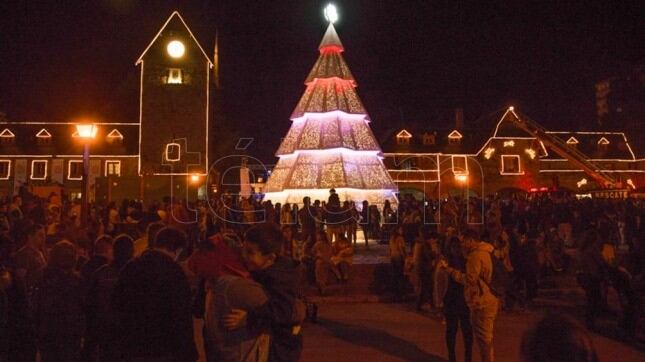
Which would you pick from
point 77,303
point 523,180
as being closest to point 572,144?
point 523,180

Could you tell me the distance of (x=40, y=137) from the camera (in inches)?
1780

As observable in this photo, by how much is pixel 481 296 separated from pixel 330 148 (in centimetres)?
1673

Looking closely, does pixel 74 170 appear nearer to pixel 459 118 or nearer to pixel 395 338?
pixel 459 118

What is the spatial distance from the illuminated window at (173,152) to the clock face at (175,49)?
280 inches

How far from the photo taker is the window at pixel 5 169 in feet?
145

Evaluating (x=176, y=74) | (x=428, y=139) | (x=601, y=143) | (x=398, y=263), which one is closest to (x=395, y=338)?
(x=398, y=263)

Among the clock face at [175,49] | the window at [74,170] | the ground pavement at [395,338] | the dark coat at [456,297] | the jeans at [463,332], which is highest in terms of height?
the clock face at [175,49]

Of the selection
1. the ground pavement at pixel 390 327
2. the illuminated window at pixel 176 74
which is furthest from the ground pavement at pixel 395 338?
the illuminated window at pixel 176 74

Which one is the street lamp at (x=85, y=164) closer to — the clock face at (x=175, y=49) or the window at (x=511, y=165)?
the clock face at (x=175, y=49)

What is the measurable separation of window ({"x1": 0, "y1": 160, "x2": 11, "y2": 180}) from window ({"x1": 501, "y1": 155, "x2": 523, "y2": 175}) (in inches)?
1612

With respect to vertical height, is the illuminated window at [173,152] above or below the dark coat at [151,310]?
above

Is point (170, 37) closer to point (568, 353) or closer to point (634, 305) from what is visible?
point (634, 305)

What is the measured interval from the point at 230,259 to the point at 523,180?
1902 inches

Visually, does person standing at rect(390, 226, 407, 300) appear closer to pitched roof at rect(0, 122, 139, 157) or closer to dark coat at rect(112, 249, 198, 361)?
dark coat at rect(112, 249, 198, 361)
